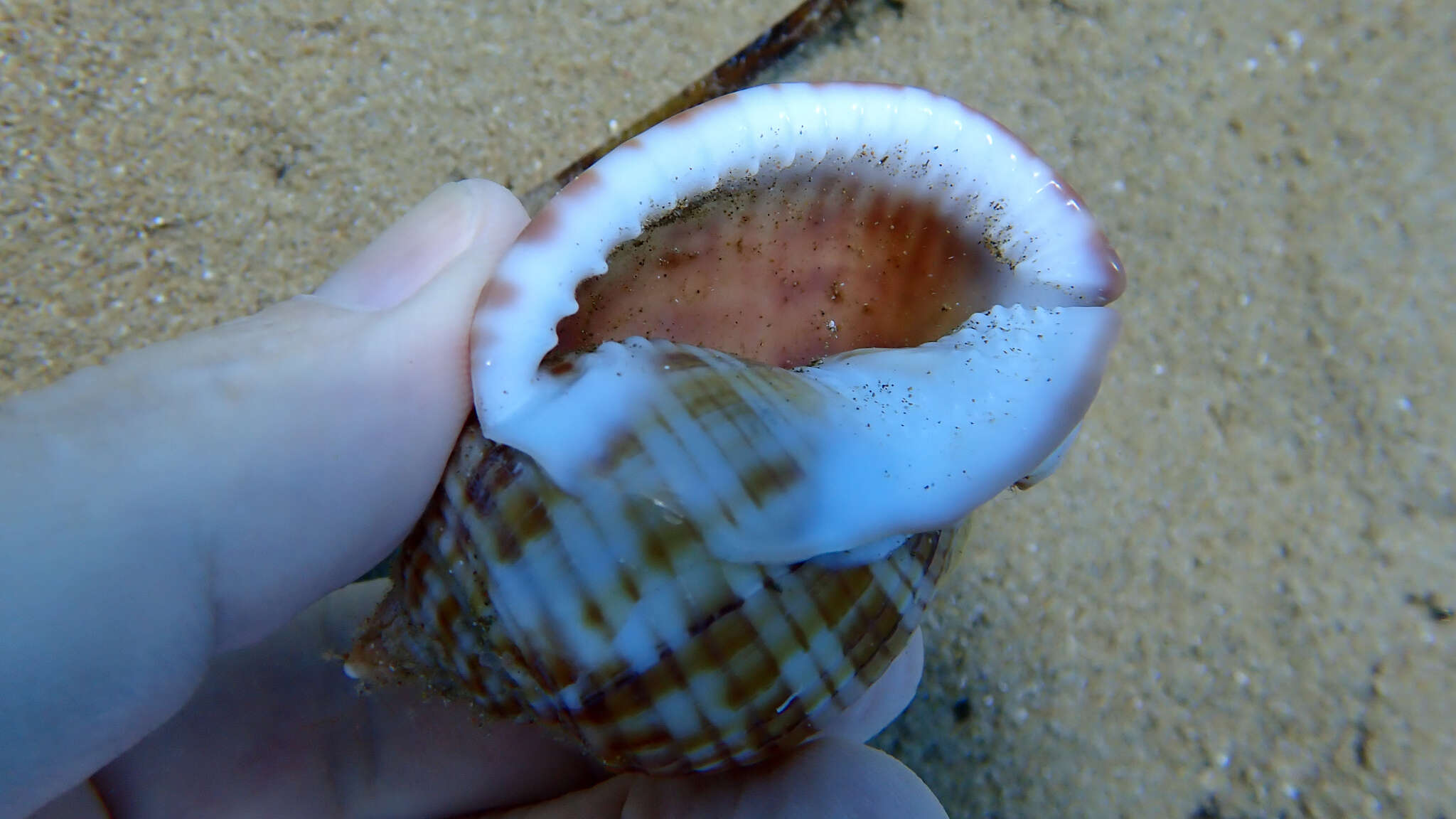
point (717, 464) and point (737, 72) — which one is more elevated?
point (737, 72)

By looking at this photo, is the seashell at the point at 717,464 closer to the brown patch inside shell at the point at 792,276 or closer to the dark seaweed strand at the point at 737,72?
the brown patch inside shell at the point at 792,276

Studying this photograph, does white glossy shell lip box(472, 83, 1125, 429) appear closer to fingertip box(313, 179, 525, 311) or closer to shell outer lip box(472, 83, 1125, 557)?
shell outer lip box(472, 83, 1125, 557)

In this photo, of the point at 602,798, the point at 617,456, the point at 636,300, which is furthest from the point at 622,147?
the point at 602,798

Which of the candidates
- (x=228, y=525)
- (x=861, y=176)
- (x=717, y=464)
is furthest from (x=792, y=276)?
(x=228, y=525)

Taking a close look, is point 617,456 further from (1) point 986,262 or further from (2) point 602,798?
(2) point 602,798

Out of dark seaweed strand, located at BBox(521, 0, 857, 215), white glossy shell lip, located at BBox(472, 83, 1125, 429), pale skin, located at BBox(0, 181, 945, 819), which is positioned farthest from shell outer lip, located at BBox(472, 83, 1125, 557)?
dark seaweed strand, located at BBox(521, 0, 857, 215)

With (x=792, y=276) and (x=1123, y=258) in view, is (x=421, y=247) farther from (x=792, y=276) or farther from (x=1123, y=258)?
(x=1123, y=258)
